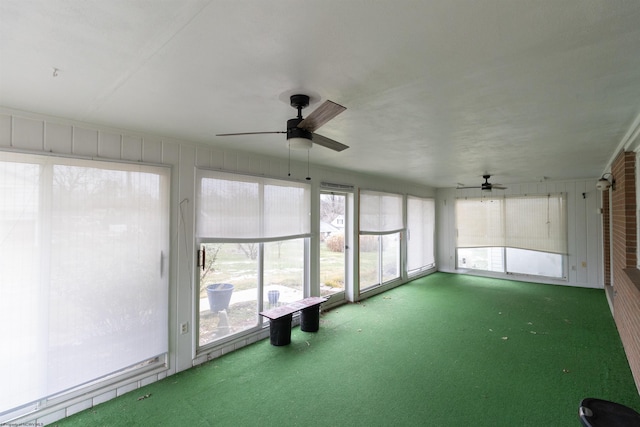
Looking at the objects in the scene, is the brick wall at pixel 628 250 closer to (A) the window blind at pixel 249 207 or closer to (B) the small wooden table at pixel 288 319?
(B) the small wooden table at pixel 288 319

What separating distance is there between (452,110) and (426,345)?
9.20 feet

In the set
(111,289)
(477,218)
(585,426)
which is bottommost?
(585,426)

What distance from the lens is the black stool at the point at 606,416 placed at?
1594 mm

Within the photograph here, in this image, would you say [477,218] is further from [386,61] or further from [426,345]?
[386,61]

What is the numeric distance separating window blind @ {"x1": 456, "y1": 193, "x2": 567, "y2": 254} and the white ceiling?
4943 mm

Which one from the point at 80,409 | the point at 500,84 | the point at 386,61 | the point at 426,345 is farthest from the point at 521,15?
the point at 80,409

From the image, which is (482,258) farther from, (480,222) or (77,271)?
(77,271)

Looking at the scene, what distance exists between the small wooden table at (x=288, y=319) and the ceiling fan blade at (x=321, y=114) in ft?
8.05

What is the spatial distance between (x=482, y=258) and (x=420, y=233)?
1.84 meters

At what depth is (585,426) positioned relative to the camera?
1.60 meters

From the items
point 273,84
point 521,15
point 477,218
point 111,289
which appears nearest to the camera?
point 521,15

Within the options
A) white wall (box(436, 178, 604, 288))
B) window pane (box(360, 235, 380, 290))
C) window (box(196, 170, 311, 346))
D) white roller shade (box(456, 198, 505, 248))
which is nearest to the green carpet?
window (box(196, 170, 311, 346))

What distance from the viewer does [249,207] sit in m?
3.82

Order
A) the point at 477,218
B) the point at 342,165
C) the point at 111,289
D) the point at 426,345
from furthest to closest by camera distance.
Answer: the point at 477,218 < the point at 342,165 < the point at 426,345 < the point at 111,289
